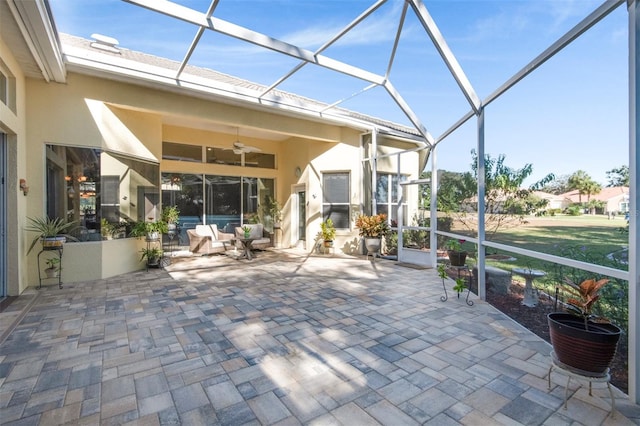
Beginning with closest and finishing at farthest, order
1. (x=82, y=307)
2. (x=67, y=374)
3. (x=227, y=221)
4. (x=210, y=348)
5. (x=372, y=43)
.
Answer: (x=67, y=374)
(x=210, y=348)
(x=82, y=307)
(x=372, y=43)
(x=227, y=221)

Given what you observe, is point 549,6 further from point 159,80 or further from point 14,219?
point 14,219

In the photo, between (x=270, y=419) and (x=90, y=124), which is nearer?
(x=270, y=419)

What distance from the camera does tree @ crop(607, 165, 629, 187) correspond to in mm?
2248

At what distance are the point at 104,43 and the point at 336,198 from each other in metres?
6.11

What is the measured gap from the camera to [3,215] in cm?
441

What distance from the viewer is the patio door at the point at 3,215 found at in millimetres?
4402

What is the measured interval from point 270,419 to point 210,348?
1227 mm

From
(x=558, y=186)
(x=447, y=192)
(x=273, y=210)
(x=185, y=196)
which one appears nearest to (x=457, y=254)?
(x=447, y=192)

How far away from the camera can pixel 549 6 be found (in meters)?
3.06

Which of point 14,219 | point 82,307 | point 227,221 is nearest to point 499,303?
point 82,307

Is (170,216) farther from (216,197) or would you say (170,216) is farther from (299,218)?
(299,218)

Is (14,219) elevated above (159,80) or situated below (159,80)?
below

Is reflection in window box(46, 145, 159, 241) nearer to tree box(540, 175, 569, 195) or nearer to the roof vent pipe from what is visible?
the roof vent pipe

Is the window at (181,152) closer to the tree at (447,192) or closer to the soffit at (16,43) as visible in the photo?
the soffit at (16,43)
